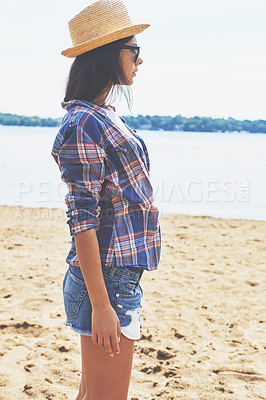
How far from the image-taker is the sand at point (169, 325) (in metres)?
2.85

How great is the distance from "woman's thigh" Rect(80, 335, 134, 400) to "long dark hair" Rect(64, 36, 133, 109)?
0.85 m

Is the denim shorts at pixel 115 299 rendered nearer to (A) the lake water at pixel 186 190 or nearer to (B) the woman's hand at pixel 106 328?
(B) the woman's hand at pixel 106 328

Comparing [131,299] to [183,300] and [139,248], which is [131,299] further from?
[183,300]

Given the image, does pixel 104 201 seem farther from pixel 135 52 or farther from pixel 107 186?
pixel 135 52

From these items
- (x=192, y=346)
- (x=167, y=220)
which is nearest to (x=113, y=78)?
(x=192, y=346)

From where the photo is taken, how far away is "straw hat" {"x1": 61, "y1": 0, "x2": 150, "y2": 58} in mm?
1445

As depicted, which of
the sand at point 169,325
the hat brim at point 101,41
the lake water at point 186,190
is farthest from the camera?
the lake water at point 186,190

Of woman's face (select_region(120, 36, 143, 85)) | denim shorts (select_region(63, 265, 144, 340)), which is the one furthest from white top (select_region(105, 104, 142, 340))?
woman's face (select_region(120, 36, 143, 85))

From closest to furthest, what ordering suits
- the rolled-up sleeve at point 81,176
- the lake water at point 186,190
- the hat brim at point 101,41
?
1. the rolled-up sleeve at point 81,176
2. the hat brim at point 101,41
3. the lake water at point 186,190

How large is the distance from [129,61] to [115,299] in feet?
2.73

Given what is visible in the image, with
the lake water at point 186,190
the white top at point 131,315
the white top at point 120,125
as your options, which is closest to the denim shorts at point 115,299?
the white top at point 131,315

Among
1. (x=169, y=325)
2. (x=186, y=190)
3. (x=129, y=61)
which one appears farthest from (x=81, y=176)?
(x=186, y=190)

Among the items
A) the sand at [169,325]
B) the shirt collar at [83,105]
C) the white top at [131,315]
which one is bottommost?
the sand at [169,325]

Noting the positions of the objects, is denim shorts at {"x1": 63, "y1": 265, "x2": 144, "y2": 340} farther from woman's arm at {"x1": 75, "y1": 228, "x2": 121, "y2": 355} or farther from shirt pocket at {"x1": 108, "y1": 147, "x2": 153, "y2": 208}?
shirt pocket at {"x1": 108, "y1": 147, "x2": 153, "y2": 208}
